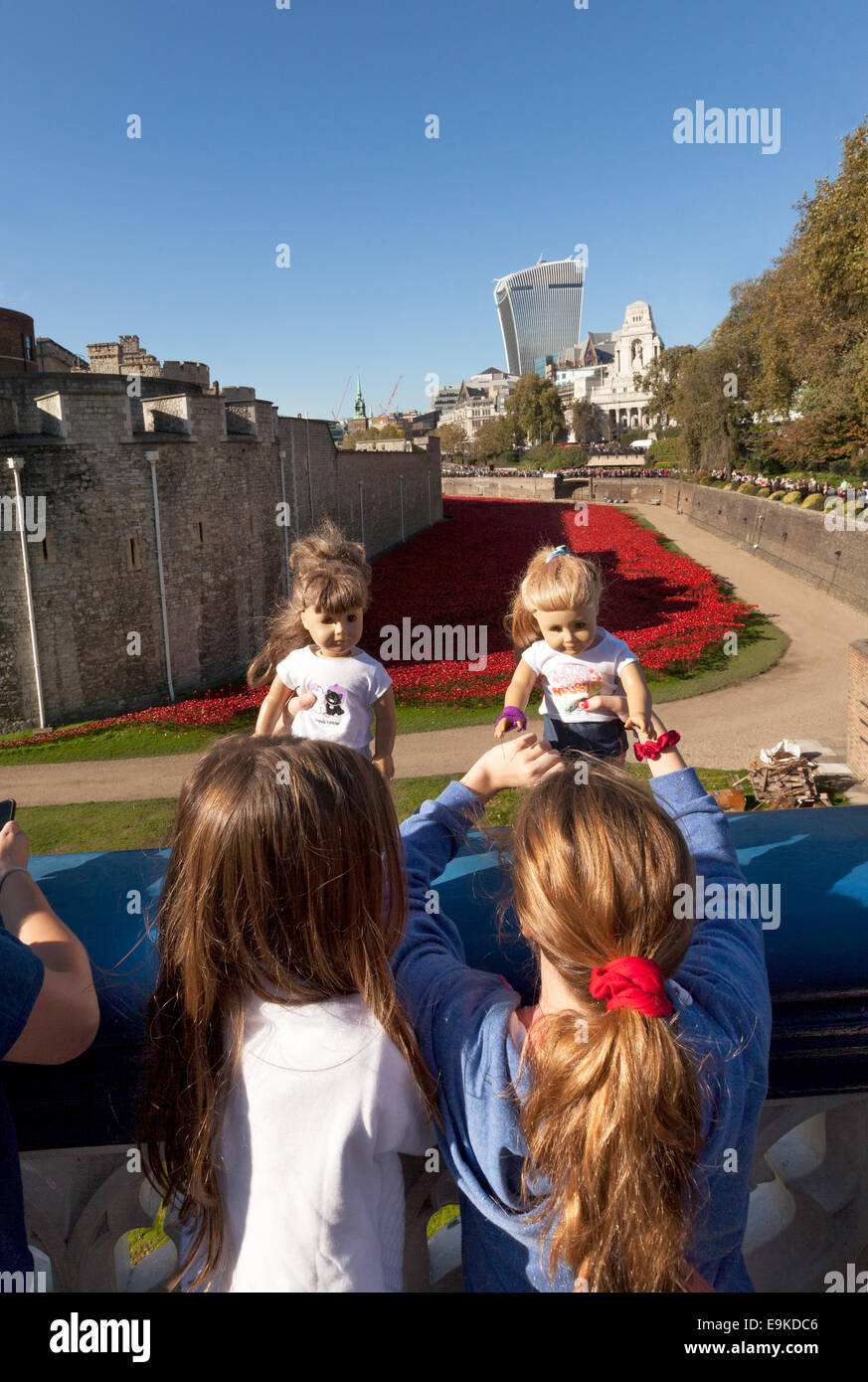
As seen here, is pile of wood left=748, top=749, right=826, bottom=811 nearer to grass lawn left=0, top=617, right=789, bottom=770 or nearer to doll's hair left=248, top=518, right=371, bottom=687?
grass lawn left=0, top=617, right=789, bottom=770

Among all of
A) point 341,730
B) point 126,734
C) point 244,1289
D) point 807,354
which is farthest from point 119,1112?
point 807,354

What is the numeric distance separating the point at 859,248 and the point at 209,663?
17.5m

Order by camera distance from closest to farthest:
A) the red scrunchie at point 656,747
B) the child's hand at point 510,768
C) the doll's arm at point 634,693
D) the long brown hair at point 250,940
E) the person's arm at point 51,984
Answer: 1. the person's arm at point 51,984
2. the long brown hair at point 250,940
3. the child's hand at point 510,768
4. the red scrunchie at point 656,747
5. the doll's arm at point 634,693

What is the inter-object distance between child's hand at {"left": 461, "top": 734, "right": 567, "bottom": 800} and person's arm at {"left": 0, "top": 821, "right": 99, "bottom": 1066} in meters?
0.92

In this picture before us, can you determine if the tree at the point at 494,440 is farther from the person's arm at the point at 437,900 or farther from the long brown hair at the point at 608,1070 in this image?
the long brown hair at the point at 608,1070

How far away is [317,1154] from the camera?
1.45m

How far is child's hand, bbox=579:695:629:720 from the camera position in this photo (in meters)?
4.38

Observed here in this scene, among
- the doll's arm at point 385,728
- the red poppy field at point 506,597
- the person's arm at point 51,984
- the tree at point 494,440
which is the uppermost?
the tree at point 494,440

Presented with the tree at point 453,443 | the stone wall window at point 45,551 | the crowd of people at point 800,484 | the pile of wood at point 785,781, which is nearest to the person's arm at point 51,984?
the pile of wood at point 785,781

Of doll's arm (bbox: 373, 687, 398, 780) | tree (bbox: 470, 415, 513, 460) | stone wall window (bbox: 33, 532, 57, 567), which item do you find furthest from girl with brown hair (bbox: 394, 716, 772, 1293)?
tree (bbox: 470, 415, 513, 460)

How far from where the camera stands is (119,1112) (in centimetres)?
158

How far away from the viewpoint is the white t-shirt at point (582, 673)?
15.2 feet

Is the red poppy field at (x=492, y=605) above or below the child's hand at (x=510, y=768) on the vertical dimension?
below
